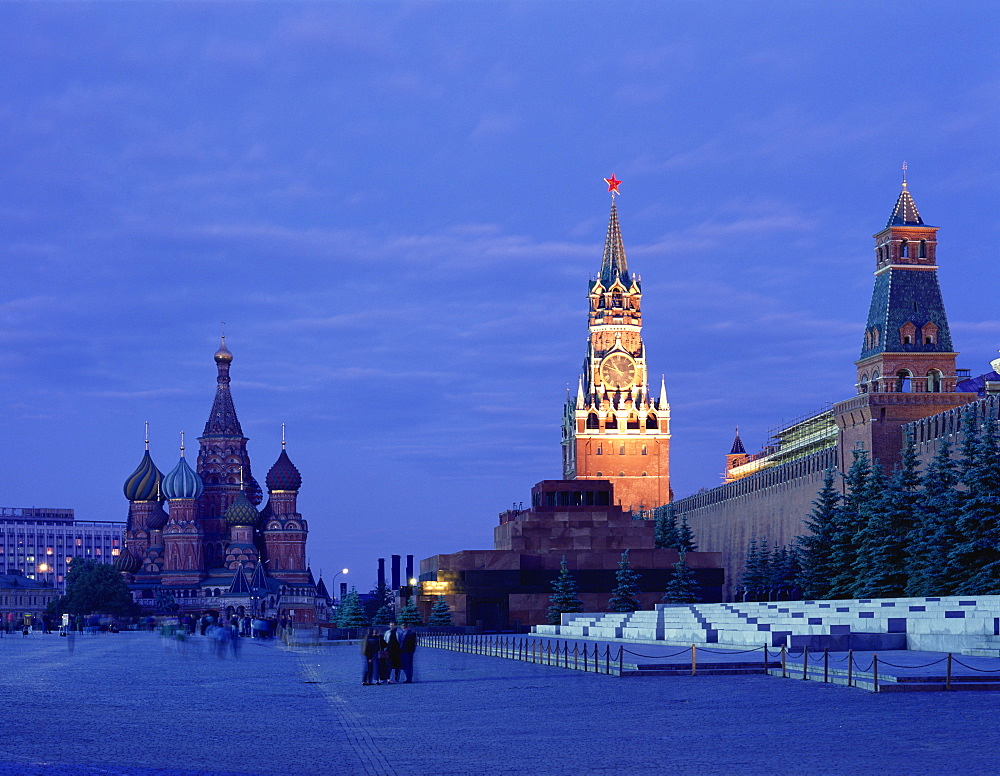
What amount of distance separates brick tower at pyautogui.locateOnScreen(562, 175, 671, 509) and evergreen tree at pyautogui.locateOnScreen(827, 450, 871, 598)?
9610 cm

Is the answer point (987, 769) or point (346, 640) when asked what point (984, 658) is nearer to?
point (987, 769)

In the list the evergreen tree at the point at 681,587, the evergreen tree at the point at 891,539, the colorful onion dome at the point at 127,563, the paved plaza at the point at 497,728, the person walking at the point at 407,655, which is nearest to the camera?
the paved plaza at the point at 497,728

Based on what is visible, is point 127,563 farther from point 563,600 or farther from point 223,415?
point 563,600

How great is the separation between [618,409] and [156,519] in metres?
49.1

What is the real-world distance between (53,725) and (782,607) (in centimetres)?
2269

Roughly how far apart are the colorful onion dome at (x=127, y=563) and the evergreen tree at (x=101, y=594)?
39.0 ft

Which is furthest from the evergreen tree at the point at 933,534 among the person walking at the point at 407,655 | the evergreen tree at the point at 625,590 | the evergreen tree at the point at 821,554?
the evergreen tree at the point at 625,590

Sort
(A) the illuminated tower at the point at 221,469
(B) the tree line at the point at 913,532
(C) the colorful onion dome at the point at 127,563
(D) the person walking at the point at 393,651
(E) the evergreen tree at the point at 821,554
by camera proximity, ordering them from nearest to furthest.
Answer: (D) the person walking at the point at 393,651
(B) the tree line at the point at 913,532
(E) the evergreen tree at the point at 821,554
(C) the colorful onion dome at the point at 127,563
(A) the illuminated tower at the point at 221,469

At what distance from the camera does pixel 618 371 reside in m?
152

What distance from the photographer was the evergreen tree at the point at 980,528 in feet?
119

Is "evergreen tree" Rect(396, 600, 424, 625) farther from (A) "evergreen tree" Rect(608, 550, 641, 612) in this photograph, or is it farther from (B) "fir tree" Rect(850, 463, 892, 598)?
(B) "fir tree" Rect(850, 463, 892, 598)

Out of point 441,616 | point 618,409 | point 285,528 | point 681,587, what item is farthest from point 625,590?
point 285,528

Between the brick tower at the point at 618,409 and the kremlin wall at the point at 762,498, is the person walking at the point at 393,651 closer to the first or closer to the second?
the kremlin wall at the point at 762,498

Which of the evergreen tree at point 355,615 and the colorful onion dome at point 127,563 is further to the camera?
the colorful onion dome at point 127,563
